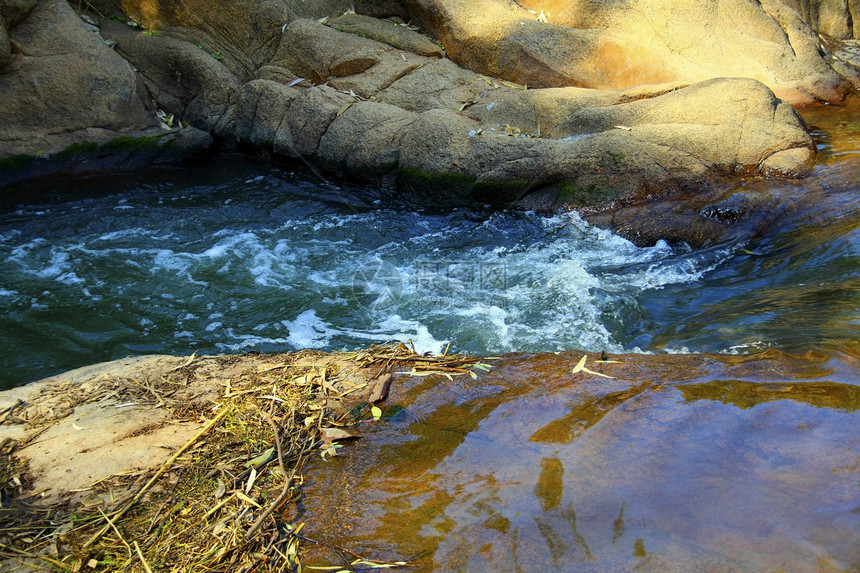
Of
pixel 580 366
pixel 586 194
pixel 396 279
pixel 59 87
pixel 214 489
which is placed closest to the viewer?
pixel 214 489

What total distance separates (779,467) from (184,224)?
6994 mm

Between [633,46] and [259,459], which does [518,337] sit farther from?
[633,46]

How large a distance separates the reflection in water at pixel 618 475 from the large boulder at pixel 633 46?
7.54 metres

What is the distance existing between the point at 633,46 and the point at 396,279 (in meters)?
6.16

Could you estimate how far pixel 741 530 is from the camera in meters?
1.97

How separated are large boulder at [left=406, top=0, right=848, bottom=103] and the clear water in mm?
2100

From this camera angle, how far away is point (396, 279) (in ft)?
20.3

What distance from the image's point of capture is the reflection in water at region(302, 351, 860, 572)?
6.48 feet

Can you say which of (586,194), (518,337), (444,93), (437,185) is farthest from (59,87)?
(518,337)

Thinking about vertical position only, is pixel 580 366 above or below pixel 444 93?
below

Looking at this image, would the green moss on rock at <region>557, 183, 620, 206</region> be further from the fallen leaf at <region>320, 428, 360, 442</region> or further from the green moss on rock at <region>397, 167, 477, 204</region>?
the fallen leaf at <region>320, 428, 360, 442</region>

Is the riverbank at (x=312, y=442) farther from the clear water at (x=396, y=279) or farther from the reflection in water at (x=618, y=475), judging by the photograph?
the clear water at (x=396, y=279)

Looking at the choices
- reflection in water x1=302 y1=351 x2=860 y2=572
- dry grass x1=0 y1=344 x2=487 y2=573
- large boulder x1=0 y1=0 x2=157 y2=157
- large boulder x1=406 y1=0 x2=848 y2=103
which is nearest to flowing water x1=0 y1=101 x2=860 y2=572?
reflection in water x1=302 y1=351 x2=860 y2=572

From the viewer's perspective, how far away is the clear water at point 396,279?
16.0ft
